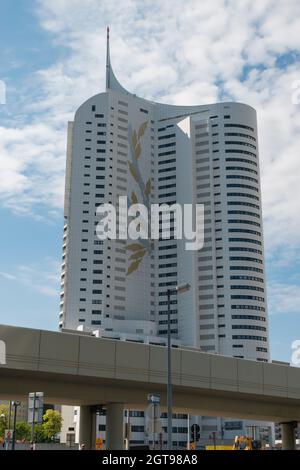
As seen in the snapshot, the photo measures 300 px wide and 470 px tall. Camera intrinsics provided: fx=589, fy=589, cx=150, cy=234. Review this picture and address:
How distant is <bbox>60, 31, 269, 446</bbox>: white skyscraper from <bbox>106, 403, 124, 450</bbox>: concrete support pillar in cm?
11528

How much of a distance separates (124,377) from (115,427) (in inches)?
226

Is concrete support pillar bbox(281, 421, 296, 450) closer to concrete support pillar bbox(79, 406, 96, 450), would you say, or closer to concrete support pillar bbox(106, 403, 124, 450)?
concrete support pillar bbox(79, 406, 96, 450)

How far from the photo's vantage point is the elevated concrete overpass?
3241 cm

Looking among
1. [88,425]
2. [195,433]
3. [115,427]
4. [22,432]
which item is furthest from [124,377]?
[22,432]

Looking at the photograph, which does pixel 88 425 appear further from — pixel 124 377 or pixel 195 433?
pixel 195 433

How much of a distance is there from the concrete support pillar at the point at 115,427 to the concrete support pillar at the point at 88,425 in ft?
10.6

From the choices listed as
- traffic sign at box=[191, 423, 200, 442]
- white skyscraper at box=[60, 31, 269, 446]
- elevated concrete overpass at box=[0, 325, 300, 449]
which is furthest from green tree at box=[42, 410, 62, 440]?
traffic sign at box=[191, 423, 200, 442]

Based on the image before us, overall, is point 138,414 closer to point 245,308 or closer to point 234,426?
point 234,426

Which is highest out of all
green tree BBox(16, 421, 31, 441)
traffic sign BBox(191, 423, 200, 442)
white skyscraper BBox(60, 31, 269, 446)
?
white skyscraper BBox(60, 31, 269, 446)

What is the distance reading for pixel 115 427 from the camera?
39.2m

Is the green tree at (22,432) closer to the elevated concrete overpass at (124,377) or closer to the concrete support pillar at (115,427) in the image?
the elevated concrete overpass at (124,377)

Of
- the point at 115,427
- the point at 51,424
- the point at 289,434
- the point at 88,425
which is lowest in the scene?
the point at 289,434

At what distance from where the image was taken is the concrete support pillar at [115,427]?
38.8 m
